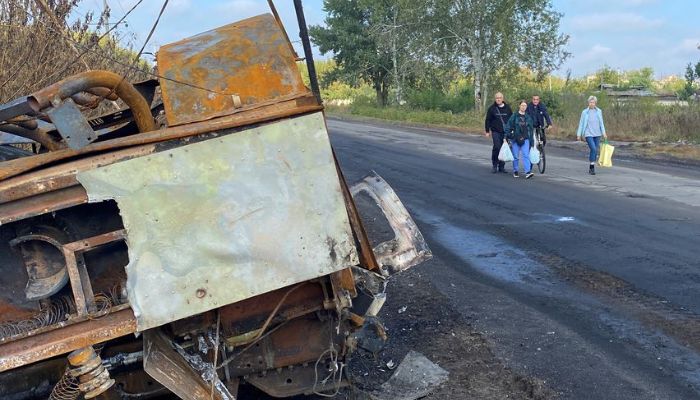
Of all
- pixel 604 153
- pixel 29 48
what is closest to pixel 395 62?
pixel 604 153

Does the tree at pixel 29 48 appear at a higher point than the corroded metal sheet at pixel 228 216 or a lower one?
higher

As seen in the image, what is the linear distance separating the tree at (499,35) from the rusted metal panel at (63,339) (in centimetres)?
3313

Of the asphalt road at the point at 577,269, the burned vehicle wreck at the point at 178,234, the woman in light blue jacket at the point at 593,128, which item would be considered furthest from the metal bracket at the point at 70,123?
the woman in light blue jacket at the point at 593,128

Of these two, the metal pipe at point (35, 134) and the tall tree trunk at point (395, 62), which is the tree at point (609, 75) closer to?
the tall tree trunk at point (395, 62)

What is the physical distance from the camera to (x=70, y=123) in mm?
3252

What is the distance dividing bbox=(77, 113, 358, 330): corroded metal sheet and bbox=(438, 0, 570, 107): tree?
3262cm

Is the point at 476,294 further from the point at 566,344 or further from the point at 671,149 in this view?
the point at 671,149

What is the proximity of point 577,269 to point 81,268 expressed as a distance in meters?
5.42

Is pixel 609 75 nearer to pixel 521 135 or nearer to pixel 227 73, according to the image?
pixel 521 135

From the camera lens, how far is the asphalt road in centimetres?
504

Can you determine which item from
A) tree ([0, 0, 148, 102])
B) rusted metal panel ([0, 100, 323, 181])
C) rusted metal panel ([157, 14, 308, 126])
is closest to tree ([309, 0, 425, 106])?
tree ([0, 0, 148, 102])

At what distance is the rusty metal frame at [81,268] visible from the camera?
10.9ft

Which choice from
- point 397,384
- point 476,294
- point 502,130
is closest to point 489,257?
point 476,294

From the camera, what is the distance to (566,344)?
17.8 ft
